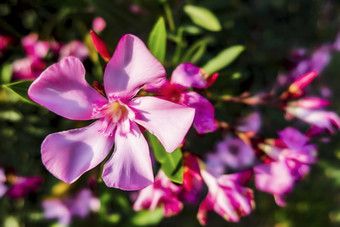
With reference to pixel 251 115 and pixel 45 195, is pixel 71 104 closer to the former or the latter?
pixel 45 195

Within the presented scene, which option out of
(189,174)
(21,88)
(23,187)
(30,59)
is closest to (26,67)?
(30,59)

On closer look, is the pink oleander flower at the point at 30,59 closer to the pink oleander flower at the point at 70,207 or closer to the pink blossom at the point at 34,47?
the pink blossom at the point at 34,47

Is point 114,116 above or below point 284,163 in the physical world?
above

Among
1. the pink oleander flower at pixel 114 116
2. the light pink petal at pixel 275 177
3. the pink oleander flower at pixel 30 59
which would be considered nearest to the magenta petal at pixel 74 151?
the pink oleander flower at pixel 114 116

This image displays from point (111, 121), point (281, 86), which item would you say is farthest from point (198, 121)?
Answer: point (281, 86)

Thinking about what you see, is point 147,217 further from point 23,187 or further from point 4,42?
point 4,42
